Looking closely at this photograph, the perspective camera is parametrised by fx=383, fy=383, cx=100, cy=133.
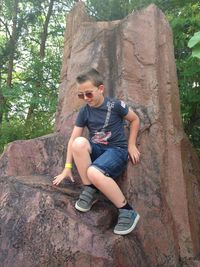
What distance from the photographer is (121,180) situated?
4.02 metres

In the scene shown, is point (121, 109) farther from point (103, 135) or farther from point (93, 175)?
point (93, 175)

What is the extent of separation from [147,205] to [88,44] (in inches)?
97.2

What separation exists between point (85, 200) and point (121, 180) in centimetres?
61

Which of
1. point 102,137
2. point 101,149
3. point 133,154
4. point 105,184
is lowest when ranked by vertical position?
point 105,184

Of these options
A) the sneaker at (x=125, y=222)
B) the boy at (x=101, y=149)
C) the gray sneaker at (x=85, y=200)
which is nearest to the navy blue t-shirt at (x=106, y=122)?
the boy at (x=101, y=149)

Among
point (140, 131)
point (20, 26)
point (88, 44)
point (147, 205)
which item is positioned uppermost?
point (20, 26)

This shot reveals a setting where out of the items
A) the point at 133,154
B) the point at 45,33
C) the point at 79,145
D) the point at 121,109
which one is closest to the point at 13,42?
the point at 45,33

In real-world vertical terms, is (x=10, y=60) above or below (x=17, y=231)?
above

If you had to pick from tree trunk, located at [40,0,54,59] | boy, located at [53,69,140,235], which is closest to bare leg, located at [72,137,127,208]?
boy, located at [53,69,140,235]

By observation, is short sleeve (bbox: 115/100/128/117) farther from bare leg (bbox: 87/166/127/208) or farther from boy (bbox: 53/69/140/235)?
bare leg (bbox: 87/166/127/208)

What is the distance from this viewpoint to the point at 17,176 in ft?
13.3

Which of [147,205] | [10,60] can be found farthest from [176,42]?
[10,60]

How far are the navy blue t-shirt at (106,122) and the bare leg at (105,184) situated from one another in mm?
417

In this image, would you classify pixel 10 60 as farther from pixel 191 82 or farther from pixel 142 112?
pixel 142 112
